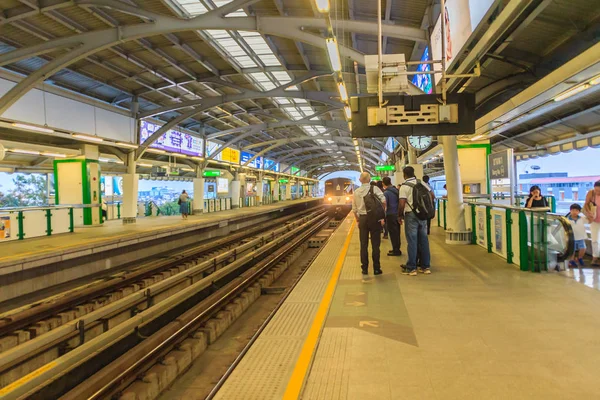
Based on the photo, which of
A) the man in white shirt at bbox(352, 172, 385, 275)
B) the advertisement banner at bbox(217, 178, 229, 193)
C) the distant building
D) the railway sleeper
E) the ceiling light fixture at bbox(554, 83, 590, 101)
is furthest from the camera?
the advertisement banner at bbox(217, 178, 229, 193)

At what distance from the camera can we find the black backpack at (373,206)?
6406 millimetres

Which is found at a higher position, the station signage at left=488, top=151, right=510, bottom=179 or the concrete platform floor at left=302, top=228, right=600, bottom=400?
the station signage at left=488, top=151, right=510, bottom=179

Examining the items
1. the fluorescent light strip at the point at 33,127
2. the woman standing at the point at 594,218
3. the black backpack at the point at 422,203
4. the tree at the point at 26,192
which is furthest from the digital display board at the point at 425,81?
the tree at the point at 26,192

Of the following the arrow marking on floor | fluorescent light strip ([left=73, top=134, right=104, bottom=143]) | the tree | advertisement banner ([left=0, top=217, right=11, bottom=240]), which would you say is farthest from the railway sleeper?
the tree

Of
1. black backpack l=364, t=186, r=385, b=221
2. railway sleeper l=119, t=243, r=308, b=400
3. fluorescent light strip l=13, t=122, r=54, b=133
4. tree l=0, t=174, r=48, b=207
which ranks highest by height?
fluorescent light strip l=13, t=122, r=54, b=133

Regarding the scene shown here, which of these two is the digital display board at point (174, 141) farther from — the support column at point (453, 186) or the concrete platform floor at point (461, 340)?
the concrete platform floor at point (461, 340)

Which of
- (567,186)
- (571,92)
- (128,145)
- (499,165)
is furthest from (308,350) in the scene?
(128,145)

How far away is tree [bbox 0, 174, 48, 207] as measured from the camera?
16.4m

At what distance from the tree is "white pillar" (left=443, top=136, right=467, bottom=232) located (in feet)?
57.4

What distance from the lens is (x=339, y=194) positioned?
26938 millimetres

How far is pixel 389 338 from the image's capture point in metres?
3.75

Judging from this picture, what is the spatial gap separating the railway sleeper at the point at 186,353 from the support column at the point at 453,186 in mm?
5283

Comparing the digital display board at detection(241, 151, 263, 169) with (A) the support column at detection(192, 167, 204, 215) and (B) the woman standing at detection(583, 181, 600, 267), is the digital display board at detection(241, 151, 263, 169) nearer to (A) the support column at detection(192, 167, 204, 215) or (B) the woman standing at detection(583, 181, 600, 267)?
(A) the support column at detection(192, 167, 204, 215)

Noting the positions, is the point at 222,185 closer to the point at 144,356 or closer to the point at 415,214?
the point at 415,214
